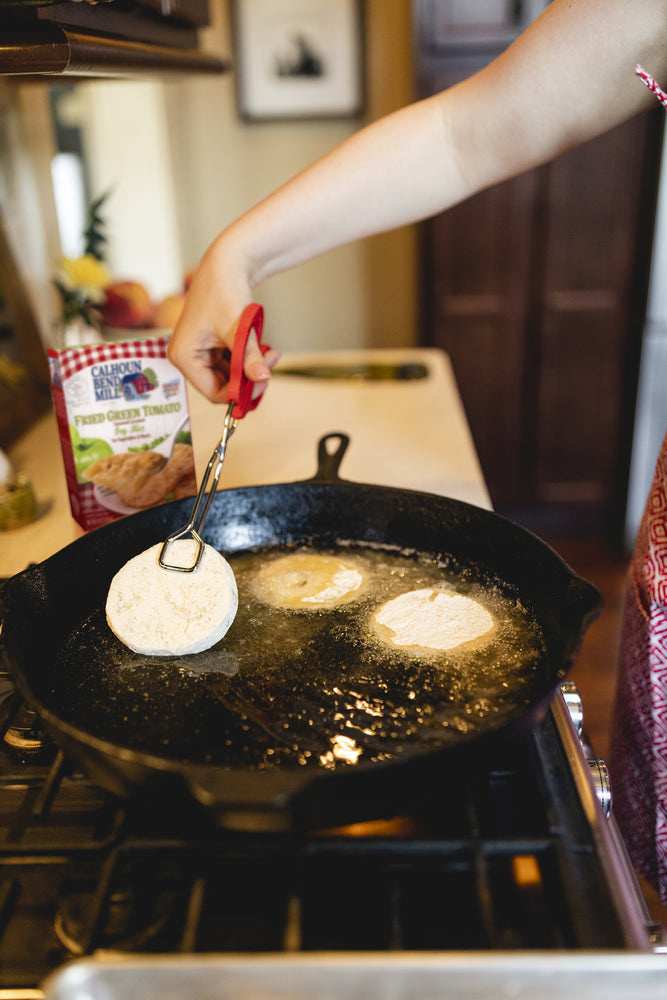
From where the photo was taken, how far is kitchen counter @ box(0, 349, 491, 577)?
1218mm

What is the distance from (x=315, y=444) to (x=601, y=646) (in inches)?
55.1

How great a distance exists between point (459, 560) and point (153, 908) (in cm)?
55

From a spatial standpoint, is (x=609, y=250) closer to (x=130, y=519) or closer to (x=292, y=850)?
(x=130, y=519)

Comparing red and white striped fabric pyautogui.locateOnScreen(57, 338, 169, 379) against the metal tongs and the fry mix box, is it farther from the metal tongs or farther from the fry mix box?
the metal tongs

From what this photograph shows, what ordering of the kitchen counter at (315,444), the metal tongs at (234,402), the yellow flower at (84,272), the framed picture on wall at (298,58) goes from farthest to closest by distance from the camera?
the framed picture on wall at (298,58), the yellow flower at (84,272), the kitchen counter at (315,444), the metal tongs at (234,402)

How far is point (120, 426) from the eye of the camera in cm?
103

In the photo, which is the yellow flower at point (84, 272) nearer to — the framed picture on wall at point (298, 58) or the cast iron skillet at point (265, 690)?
the cast iron skillet at point (265, 690)

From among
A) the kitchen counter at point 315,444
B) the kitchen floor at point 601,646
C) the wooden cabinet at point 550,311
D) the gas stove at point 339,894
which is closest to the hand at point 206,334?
the kitchen counter at point 315,444

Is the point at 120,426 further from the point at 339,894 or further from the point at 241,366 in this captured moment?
the point at 339,894

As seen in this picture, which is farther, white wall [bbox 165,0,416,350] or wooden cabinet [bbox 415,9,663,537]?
white wall [bbox 165,0,416,350]

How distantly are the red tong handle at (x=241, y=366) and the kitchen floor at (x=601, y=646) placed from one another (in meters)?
0.95

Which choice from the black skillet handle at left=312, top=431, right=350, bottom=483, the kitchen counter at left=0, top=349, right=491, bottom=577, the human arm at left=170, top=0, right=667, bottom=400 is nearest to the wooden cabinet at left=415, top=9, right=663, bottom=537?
the kitchen counter at left=0, top=349, right=491, bottom=577

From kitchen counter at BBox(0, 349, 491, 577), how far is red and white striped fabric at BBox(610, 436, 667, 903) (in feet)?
0.97

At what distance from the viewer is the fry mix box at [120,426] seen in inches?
39.2
